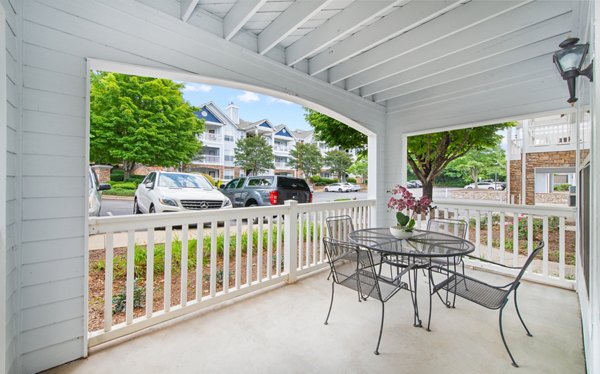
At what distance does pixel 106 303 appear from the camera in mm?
2076

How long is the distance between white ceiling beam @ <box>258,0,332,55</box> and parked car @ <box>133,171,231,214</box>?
12.1 ft

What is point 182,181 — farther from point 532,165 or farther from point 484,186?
point 484,186

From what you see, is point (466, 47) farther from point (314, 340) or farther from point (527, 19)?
point (314, 340)

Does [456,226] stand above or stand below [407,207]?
below

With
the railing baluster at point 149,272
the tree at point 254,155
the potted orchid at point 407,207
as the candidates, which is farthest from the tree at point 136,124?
the potted orchid at point 407,207

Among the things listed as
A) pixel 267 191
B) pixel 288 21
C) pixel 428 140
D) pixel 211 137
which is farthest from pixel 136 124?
pixel 428 140

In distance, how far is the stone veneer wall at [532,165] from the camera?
26.7 feet

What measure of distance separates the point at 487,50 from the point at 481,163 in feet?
34.9

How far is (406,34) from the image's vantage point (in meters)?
2.73

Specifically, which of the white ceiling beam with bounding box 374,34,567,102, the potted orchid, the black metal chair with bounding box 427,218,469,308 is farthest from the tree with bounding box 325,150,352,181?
the potted orchid

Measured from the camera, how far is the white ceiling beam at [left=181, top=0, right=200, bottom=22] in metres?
2.15

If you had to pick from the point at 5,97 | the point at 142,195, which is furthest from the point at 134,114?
the point at 5,97

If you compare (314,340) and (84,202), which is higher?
(84,202)

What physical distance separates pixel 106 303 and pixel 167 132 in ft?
33.7
